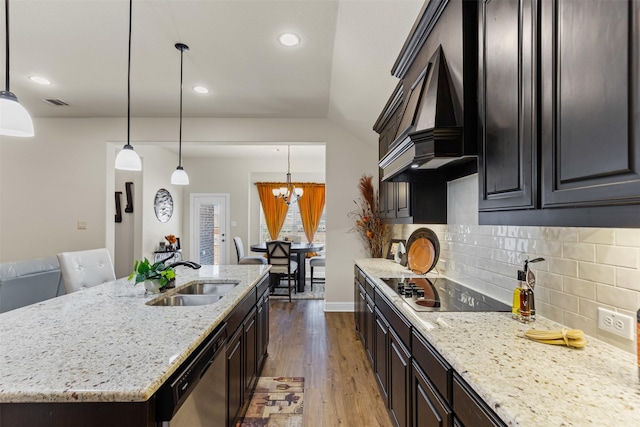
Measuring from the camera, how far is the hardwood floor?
2.26 meters

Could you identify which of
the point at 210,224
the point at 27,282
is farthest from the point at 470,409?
the point at 210,224

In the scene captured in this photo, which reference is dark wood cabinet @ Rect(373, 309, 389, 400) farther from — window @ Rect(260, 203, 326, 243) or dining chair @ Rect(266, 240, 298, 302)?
window @ Rect(260, 203, 326, 243)

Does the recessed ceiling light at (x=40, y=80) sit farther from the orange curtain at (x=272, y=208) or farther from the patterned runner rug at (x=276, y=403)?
the orange curtain at (x=272, y=208)

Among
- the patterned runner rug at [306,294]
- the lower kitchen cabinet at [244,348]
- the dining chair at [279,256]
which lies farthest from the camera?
the patterned runner rug at [306,294]

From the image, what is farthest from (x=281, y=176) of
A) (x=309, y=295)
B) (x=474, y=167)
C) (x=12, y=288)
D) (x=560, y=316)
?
(x=560, y=316)

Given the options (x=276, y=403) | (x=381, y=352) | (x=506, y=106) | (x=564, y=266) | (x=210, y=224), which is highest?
(x=506, y=106)

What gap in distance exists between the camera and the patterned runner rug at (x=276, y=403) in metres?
2.15

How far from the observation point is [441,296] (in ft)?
6.55

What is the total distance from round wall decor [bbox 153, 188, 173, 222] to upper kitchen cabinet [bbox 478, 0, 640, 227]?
246 inches

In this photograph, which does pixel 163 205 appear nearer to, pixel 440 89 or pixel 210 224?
pixel 210 224

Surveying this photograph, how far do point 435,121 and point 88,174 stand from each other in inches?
197

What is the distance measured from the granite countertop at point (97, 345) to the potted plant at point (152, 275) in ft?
0.29

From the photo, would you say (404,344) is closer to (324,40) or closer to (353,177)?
(324,40)

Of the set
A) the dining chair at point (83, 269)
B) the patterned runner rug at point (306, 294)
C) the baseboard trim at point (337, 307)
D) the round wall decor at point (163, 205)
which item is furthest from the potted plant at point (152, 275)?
the round wall decor at point (163, 205)
